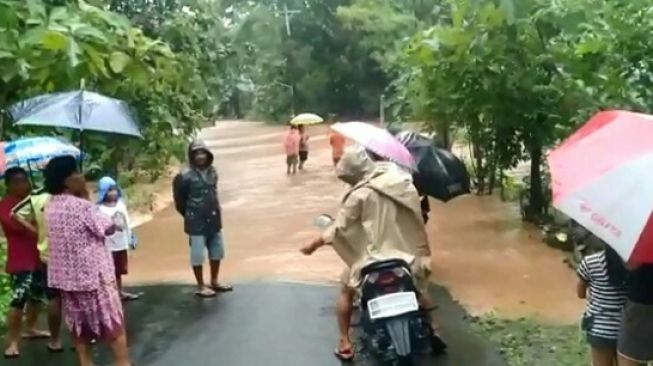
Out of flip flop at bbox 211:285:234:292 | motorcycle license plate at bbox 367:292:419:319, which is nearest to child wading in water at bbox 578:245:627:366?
motorcycle license plate at bbox 367:292:419:319

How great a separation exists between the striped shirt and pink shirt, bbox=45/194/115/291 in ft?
9.79

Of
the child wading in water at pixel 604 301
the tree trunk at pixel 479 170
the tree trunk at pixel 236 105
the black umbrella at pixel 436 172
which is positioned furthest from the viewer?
the tree trunk at pixel 236 105

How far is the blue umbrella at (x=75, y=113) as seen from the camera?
7.39 m

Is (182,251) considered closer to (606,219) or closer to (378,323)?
(378,323)

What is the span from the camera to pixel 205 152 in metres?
9.18

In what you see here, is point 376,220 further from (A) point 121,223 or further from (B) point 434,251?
(B) point 434,251

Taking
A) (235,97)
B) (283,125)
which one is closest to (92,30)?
(283,125)

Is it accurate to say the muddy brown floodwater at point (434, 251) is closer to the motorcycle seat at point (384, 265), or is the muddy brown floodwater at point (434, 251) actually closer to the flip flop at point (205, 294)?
the flip flop at point (205, 294)

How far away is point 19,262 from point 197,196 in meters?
2.32

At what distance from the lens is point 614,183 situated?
3.98 meters

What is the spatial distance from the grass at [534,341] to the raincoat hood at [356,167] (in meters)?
1.77

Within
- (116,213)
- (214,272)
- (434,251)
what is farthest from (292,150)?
(116,213)

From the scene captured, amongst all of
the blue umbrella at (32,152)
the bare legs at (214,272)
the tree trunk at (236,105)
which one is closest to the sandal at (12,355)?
the blue umbrella at (32,152)

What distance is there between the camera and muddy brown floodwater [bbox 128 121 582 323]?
9703 mm
